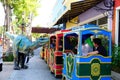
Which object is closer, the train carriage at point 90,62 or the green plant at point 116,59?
the train carriage at point 90,62

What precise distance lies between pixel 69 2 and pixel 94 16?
8.47 feet

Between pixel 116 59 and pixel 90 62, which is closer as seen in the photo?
pixel 90 62

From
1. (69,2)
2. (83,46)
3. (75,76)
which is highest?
(69,2)

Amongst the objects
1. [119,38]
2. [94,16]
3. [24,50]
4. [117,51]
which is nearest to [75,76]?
[117,51]

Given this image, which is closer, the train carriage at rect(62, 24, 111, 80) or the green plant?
the train carriage at rect(62, 24, 111, 80)

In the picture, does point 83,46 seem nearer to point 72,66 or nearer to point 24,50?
point 72,66

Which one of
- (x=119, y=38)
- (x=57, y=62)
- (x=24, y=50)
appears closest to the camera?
(x=119, y=38)

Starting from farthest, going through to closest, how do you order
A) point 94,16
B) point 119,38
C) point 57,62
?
point 94,16 < point 57,62 < point 119,38

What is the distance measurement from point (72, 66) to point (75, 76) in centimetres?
48

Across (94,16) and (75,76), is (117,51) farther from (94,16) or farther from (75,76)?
(94,16)

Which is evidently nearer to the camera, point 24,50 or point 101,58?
point 101,58

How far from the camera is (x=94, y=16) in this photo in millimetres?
16547

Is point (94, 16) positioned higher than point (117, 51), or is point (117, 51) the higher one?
point (94, 16)

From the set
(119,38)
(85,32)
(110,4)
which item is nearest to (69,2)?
(110,4)
